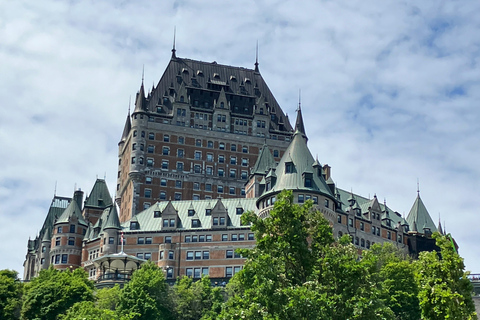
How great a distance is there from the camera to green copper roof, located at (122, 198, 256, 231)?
139125 mm

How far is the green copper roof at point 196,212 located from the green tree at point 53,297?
3008 centimetres

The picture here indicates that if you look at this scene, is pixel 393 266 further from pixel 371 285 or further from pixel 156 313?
pixel 371 285

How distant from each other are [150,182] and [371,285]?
3886 inches

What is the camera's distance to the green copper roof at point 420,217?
160125mm

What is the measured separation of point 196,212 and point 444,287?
89452 millimetres

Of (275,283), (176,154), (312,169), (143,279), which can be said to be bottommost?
(275,283)

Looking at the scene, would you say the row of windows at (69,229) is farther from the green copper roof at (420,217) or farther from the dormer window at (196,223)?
the green copper roof at (420,217)

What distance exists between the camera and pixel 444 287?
5578cm

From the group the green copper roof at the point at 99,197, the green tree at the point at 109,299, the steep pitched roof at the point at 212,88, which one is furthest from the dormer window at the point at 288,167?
the green copper roof at the point at 99,197

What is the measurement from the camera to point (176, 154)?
16800cm

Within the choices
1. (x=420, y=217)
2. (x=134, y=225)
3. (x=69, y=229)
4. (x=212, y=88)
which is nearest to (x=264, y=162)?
(x=134, y=225)

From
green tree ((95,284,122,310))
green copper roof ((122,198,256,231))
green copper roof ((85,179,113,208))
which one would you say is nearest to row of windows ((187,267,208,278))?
green copper roof ((122,198,256,231))

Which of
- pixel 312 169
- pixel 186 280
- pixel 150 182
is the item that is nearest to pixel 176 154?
pixel 150 182

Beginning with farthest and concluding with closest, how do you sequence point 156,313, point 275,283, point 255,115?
point 255,115, point 156,313, point 275,283
